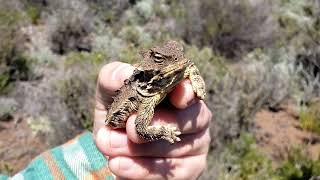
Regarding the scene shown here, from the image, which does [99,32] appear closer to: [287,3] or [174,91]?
[287,3]

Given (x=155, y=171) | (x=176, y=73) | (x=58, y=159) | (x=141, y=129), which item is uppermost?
(x=176, y=73)

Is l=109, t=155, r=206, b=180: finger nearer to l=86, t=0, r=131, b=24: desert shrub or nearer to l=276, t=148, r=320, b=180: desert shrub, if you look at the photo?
l=276, t=148, r=320, b=180: desert shrub

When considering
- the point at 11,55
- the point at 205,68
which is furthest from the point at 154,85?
the point at 11,55

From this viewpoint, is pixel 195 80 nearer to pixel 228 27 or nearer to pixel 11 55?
pixel 11 55

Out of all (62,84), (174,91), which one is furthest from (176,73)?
(62,84)

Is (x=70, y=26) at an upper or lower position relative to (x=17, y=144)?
lower

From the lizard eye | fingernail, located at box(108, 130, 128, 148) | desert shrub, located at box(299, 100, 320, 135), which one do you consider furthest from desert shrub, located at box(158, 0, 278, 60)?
the lizard eye

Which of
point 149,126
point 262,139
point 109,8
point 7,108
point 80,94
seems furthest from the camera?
point 109,8
